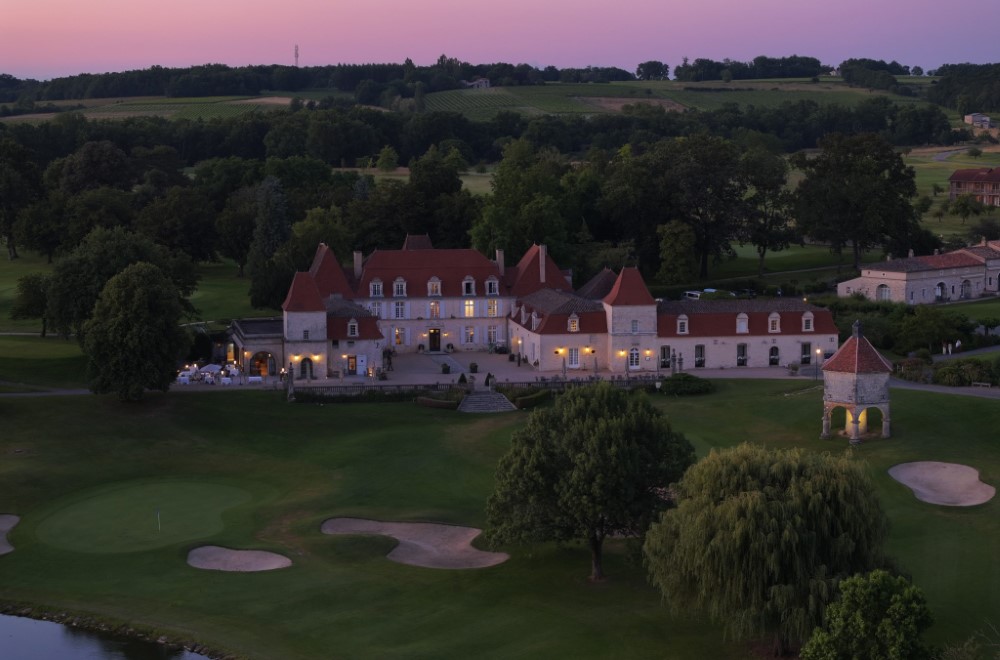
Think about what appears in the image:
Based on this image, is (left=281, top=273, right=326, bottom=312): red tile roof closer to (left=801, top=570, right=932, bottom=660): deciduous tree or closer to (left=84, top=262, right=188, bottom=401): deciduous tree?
(left=84, top=262, right=188, bottom=401): deciduous tree

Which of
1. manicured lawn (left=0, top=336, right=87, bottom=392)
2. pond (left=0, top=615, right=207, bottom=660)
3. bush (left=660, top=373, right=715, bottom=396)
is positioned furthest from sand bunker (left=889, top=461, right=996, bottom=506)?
manicured lawn (left=0, top=336, right=87, bottom=392)

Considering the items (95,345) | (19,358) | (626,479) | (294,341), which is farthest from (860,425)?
(19,358)

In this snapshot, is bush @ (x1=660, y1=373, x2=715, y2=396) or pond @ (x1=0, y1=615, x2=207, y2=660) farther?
bush @ (x1=660, y1=373, x2=715, y2=396)

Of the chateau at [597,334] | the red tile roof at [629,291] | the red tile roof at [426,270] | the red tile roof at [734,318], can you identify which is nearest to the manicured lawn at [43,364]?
the chateau at [597,334]

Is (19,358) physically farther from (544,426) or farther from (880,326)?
(880,326)

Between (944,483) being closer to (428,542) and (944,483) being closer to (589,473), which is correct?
(589,473)

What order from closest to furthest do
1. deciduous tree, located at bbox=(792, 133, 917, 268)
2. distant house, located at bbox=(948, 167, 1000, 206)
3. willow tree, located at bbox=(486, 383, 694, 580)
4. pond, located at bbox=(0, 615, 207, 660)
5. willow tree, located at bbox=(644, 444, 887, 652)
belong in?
willow tree, located at bbox=(644, 444, 887, 652) → pond, located at bbox=(0, 615, 207, 660) → willow tree, located at bbox=(486, 383, 694, 580) → deciduous tree, located at bbox=(792, 133, 917, 268) → distant house, located at bbox=(948, 167, 1000, 206)

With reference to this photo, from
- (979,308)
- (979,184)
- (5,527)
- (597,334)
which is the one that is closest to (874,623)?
(5,527)
